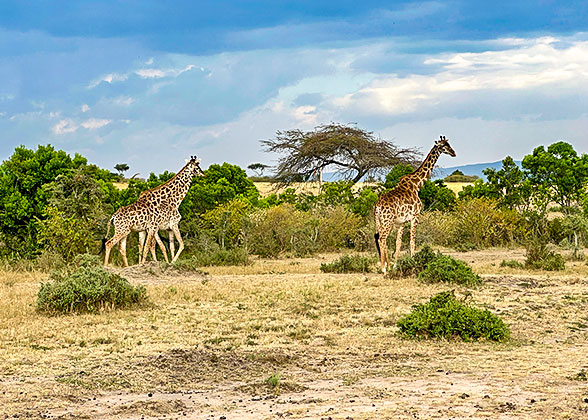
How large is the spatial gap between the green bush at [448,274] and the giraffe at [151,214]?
7084mm

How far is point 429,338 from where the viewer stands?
397 inches

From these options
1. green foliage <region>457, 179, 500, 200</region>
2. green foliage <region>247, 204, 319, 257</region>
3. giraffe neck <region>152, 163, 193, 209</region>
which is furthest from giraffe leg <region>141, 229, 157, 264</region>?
green foliage <region>457, 179, 500, 200</region>

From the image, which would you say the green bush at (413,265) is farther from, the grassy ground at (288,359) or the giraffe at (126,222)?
the giraffe at (126,222)

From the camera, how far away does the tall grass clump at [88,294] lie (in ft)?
39.7

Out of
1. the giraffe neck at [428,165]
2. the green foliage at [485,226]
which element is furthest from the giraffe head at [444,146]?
the green foliage at [485,226]

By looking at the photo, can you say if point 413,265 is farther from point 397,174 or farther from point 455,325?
point 397,174

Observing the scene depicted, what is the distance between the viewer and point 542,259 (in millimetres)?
18938

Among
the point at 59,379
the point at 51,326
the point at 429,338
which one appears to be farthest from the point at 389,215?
the point at 59,379

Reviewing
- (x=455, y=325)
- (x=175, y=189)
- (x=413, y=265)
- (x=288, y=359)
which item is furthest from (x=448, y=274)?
(x=175, y=189)

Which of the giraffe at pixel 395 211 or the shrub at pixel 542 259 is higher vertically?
the giraffe at pixel 395 211

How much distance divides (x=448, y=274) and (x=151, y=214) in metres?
8.32

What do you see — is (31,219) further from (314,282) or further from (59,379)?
(59,379)

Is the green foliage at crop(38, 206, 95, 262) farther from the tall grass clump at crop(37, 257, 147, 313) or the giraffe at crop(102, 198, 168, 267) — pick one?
the tall grass clump at crop(37, 257, 147, 313)

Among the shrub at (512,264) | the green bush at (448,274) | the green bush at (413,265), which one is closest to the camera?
the green bush at (448,274)
